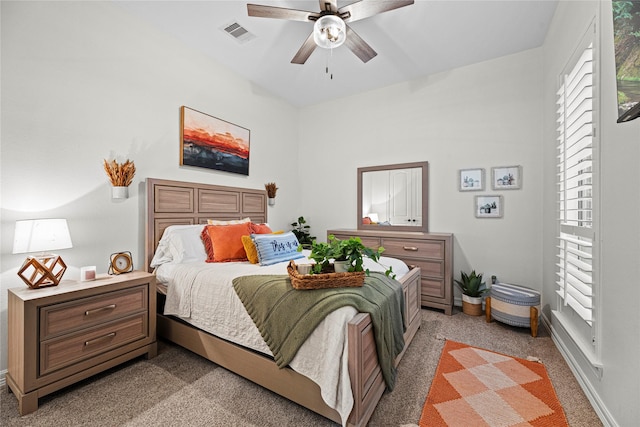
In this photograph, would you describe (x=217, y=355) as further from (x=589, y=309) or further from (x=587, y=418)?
(x=589, y=309)

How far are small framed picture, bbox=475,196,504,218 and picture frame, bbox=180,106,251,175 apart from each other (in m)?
3.09

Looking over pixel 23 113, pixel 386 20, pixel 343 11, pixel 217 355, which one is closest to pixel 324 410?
pixel 217 355

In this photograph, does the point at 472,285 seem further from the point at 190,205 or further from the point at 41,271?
the point at 41,271

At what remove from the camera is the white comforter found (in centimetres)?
137

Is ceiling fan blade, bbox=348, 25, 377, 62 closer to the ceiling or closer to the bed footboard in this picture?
the ceiling

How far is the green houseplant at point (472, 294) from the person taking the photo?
311 centimetres

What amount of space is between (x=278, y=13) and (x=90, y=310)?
8.44ft

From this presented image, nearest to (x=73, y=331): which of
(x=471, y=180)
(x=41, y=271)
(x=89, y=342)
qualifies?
(x=89, y=342)

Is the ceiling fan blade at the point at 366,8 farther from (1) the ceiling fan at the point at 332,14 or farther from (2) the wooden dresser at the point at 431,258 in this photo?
(2) the wooden dresser at the point at 431,258

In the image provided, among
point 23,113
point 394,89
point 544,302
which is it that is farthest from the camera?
point 394,89

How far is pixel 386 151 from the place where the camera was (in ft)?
13.2

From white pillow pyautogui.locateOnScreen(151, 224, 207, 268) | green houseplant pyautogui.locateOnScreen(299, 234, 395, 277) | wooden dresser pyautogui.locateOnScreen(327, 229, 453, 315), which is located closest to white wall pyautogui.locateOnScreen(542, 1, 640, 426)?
green houseplant pyautogui.locateOnScreen(299, 234, 395, 277)

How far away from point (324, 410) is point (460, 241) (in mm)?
2769

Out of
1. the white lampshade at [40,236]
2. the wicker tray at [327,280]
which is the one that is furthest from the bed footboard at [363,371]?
the white lampshade at [40,236]
